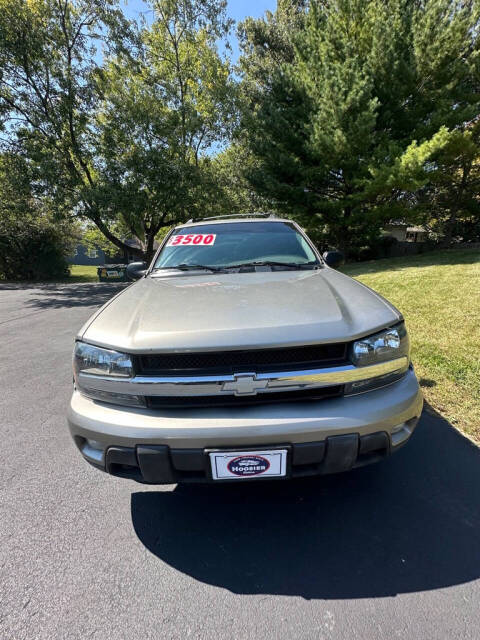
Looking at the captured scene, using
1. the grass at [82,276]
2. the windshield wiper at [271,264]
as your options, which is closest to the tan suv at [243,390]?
the windshield wiper at [271,264]

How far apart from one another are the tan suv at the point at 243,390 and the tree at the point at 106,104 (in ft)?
42.3

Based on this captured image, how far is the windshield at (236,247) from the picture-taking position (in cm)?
269

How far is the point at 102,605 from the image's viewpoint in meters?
1.39

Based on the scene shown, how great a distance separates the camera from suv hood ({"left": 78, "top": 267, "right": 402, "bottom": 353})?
1470mm

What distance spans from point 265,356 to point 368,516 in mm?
1103

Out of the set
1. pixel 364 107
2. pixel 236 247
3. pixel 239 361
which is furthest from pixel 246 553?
pixel 364 107

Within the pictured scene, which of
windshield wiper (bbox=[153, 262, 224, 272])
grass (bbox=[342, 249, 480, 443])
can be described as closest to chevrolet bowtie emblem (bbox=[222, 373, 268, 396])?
windshield wiper (bbox=[153, 262, 224, 272])

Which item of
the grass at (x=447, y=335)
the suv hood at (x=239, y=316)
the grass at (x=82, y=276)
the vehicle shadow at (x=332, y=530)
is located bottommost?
the grass at (x=82, y=276)

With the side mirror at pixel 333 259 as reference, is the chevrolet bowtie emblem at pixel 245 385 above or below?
below

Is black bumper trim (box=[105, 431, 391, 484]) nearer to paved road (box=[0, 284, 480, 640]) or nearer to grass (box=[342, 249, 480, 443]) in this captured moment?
paved road (box=[0, 284, 480, 640])

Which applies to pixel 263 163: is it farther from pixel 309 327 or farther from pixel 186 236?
pixel 309 327

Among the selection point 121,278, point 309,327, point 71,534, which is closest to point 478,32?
point 309,327

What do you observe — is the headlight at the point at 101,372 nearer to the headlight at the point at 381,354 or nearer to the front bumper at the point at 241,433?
the front bumper at the point at 241,433

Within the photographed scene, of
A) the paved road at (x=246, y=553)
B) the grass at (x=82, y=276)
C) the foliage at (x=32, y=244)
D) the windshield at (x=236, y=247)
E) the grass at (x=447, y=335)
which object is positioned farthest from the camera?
the grass at (x=82, y=276)
